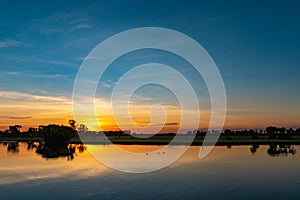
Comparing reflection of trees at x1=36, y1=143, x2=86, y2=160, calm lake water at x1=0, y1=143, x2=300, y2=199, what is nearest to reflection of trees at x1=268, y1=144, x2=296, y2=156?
calm lake water at x1=0, y1=143, x2=300, y2=199

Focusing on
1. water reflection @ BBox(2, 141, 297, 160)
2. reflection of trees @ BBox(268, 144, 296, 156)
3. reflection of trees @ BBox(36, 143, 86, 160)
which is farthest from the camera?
reflection of trees @ BBox(36, 143, 86, 160)

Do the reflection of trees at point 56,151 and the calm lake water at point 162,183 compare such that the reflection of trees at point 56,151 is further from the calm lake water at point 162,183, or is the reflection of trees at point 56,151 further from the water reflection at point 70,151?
the calm lake water at point 162,183

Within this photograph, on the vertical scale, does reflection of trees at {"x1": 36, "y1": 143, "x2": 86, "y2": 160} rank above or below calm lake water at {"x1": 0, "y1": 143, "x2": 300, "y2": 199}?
above

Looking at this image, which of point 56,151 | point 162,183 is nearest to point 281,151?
point 162,183

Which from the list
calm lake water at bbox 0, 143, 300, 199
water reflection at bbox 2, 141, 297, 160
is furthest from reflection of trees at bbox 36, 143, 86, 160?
calm lake water at bbox 0, 143, 300, 199

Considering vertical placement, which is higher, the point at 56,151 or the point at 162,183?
the point at 56,151

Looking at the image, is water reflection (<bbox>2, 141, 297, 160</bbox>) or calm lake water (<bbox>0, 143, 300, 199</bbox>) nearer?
calm lake water (<bbox>0, 143, 300, 199</bbox>)

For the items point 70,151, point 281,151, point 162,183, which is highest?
point 281,151

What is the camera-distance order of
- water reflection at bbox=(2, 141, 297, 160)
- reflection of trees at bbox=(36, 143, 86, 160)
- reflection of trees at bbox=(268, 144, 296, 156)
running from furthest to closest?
reflection of trees at bbox=(36, 143, 86, 160), water reflection at bbox=(2, 141, 297, 160), reflection of trees at bbox=(268, 144, 296, 156)

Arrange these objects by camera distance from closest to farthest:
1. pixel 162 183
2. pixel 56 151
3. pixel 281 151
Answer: pixel 162 183 → pixel 281 151 → pixel 56 151

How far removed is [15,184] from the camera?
88.1 feet

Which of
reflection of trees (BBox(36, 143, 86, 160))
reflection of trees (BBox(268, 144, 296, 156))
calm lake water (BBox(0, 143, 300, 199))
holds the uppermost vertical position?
reflection of trees (BBox(268, 144, 296, 156))

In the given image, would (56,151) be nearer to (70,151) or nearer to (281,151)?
(70,151)

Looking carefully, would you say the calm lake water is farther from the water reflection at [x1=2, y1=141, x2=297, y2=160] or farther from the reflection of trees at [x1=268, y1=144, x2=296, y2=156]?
the water reflection at [x1=2, y1=141, x2=297, y2=160]
